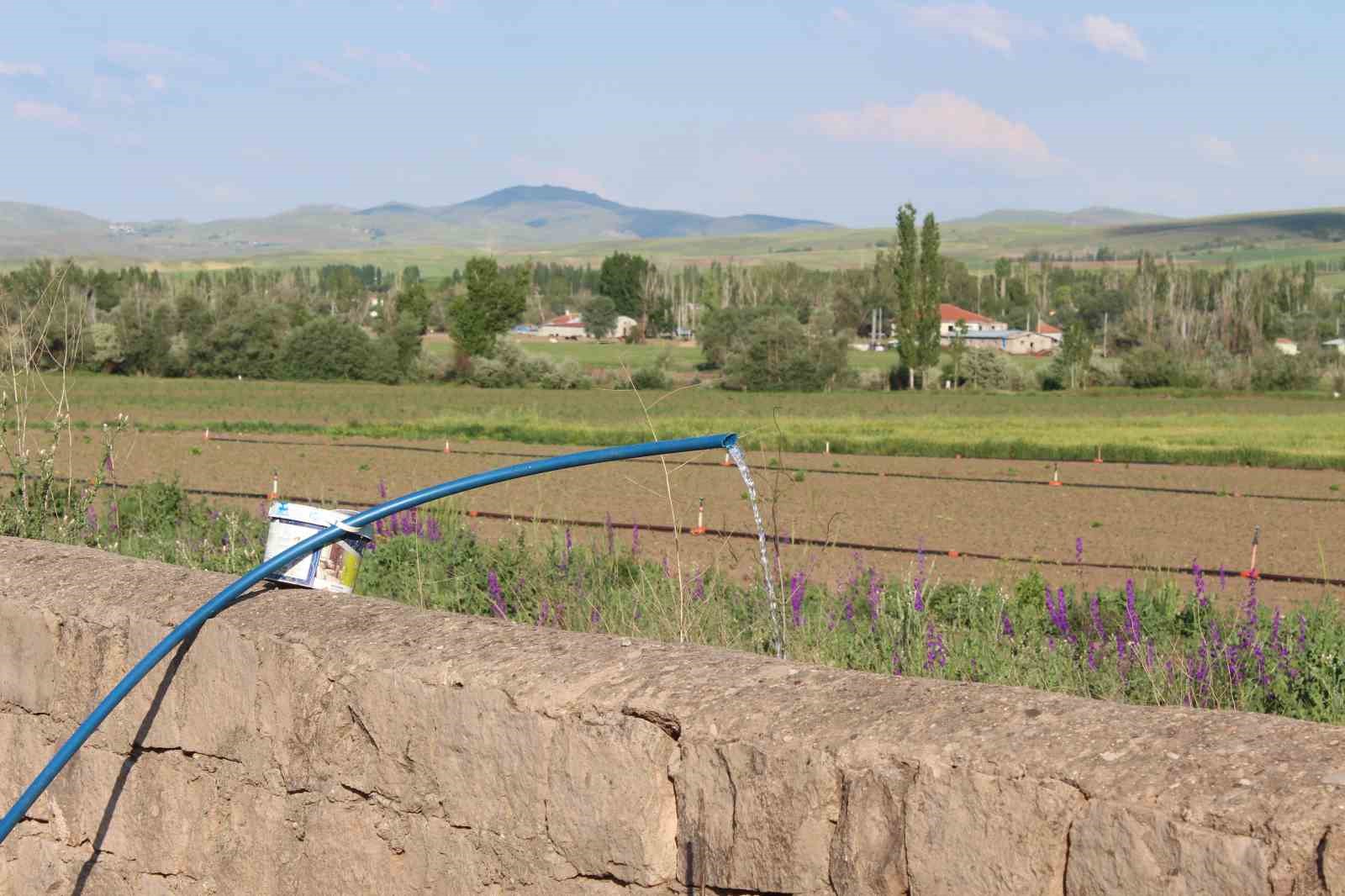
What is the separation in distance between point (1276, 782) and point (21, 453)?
5819 millimetres

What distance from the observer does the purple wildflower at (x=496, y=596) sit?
6.78 metres

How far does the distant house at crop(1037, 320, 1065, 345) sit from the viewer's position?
14612 cm

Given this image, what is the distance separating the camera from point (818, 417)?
53344 millimetres

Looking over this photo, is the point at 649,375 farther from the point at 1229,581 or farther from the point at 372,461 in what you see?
the point at 1229,581

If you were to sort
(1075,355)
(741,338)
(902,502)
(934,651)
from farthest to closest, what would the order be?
1. (741,338)
2. (1075,355)
3. (902,502)
4. (934,651)

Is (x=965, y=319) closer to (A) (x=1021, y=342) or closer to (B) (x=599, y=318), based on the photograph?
(A) (x=1021, y=342)

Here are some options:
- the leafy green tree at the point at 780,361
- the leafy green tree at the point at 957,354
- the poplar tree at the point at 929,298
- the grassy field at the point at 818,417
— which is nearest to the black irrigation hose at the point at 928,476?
the grassy field at the point at 818,417

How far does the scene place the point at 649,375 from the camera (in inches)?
2820

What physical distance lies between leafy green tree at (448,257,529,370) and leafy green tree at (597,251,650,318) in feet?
224

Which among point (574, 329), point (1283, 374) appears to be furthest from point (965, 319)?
point (1283, 374)

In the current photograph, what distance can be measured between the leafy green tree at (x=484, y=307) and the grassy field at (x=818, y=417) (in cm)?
2438

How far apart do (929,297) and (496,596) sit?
72.1 metres

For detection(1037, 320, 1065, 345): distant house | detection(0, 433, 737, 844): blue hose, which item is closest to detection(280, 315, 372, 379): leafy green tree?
detection(0, 433, 737, 844): blue hose

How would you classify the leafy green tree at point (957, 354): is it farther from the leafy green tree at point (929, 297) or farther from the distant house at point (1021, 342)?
the distant house at point (1021, 342)
